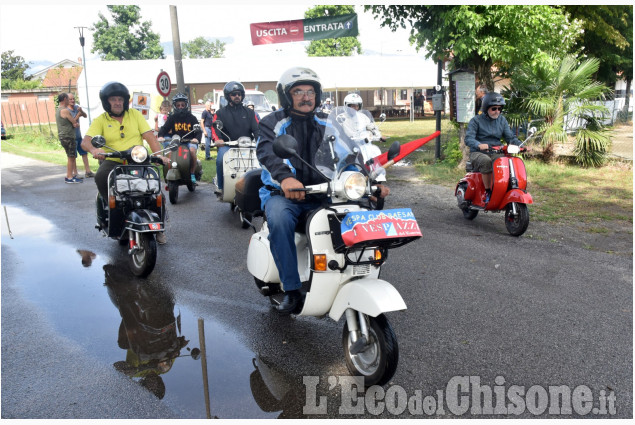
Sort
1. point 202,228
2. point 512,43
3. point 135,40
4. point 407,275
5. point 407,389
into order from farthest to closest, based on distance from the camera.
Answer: point 135,40 → point 512,43 → point 202,228 → point 407,275 → point 407,389

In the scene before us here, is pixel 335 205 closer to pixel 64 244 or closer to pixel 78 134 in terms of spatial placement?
pixel 64 244

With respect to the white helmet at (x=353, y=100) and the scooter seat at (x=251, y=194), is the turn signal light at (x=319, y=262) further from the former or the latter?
the white helmet at (x=353, y=100)

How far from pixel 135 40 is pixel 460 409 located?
6891 cm

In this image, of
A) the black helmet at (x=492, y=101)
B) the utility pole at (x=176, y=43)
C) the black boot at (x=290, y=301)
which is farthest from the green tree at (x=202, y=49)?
the black boot at (x=290, y=301)

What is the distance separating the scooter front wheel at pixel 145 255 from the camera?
18.1ft

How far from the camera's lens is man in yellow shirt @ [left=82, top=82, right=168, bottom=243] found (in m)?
6.27

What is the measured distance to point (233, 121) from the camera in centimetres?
878

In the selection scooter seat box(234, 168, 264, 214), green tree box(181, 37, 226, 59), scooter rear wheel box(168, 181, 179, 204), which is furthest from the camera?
green tree box(181, 37, 226, 59)

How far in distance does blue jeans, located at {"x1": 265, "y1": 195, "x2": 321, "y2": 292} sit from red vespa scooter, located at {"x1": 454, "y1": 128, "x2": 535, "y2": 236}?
408 centimetres

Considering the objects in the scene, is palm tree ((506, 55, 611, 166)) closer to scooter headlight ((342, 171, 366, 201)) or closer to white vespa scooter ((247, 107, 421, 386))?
white vespa scooter ((247, 107, 421, 386))

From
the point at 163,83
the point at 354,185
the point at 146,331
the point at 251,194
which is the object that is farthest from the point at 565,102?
the point at 146,331

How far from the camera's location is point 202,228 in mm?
7844

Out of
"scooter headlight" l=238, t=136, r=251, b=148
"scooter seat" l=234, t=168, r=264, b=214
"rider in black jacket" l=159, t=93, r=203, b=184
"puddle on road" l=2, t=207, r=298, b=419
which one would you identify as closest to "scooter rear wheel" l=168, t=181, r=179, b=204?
"rider in black jacket" l=159, t=93, r=203, b=184

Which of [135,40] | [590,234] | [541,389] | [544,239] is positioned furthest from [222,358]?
[135,40]
